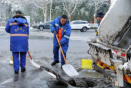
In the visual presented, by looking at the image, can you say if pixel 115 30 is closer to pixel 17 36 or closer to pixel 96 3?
pixel 17 36

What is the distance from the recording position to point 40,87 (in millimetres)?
3832

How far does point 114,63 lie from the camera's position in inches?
120

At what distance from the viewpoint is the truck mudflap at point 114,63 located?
290cm

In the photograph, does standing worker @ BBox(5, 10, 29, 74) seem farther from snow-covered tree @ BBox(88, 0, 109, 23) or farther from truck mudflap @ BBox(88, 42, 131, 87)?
snow-covered tree @ BBox(88, 0, 109, 23)

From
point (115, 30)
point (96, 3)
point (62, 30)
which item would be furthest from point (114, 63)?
point (96, 3)

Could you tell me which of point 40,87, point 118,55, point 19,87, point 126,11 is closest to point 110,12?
point 126,11

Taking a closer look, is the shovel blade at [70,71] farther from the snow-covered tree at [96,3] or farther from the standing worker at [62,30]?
the snow-covered tree at [96,3]

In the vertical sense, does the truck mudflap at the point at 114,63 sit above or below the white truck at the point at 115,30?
below

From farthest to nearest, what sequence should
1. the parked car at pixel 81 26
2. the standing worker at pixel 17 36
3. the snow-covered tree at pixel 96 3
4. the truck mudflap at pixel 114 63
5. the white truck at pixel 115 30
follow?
1. the snow-covered tree at pixel 96 3
2. the parked car at pixel 81 26
3. the standing worker at pixel 17 36
4. the white truck at pixel 115 30
5. the truck mudflap at pixel 114 63

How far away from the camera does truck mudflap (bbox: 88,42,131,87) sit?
290 centimetres

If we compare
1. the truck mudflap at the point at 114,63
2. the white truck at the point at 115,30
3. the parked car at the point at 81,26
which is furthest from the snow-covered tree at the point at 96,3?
the truck mudflap at the point at 114,63

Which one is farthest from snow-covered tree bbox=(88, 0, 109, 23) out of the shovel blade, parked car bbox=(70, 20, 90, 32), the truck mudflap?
the truck mudflap

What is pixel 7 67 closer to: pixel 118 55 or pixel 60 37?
pixel 60 37

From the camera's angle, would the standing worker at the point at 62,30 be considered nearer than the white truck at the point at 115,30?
No
